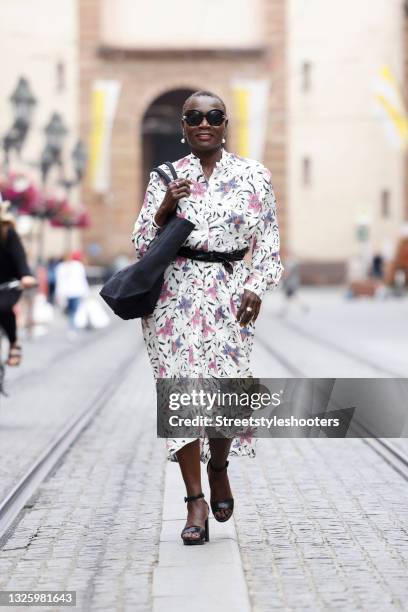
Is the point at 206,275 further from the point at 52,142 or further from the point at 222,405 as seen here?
the point at 52,142

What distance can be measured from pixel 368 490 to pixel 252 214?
2.24 meters

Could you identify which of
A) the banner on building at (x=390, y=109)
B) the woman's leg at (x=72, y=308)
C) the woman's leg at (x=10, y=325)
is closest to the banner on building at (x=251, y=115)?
the banner on building at (x=390, y=109)

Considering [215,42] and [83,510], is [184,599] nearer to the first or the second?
[83,510]

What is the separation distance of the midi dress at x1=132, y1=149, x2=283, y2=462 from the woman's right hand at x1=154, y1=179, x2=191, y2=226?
0.07 meters

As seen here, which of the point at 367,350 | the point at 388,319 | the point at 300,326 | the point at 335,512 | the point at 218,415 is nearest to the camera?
the point at 218,415

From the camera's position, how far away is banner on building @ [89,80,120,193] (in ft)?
175

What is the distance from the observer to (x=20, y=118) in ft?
90.8

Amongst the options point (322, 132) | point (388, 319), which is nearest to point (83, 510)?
point (388, 319)

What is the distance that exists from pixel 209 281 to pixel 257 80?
50.5 m

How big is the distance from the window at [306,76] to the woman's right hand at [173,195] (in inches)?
2056

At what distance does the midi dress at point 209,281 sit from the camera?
6199mm

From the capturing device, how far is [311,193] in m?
58.4

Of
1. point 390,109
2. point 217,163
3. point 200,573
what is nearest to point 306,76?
point 390,109

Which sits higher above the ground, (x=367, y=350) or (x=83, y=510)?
(x=83, y=510)
